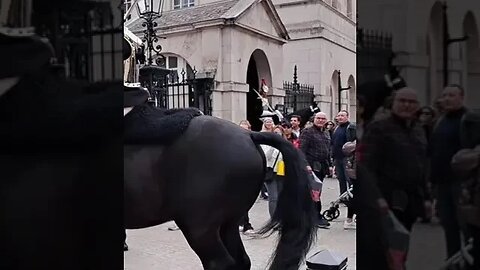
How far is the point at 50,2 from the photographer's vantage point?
5.41 ft

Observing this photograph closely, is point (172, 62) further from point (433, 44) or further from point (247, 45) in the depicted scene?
point (433, 44)

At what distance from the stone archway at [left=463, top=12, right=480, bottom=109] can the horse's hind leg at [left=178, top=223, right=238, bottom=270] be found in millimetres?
1644

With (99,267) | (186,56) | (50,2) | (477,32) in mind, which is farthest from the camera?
(186,56)

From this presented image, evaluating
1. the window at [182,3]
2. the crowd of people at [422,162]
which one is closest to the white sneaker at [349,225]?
the crowd of people at [422,162]

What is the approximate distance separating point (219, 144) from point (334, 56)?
14.5m

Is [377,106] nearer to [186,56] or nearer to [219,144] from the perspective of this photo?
[219,144]

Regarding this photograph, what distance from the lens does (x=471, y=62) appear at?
1414 mm

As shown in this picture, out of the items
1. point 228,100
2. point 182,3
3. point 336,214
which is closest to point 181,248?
point 336,214

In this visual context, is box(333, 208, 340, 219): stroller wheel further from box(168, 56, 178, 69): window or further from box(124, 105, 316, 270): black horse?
box(168, 56, 178, 69): window

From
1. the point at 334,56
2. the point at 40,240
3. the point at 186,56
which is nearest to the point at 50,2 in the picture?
the point at 40,240

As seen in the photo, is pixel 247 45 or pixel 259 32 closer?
pixel 247 45

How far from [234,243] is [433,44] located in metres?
1.77

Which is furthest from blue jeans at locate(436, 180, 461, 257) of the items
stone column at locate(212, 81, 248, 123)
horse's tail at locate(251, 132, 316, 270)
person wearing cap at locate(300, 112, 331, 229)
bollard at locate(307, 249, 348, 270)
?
stone column at locate(212, 81, 248, 123)

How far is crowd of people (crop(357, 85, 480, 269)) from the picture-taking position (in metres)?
1.40
